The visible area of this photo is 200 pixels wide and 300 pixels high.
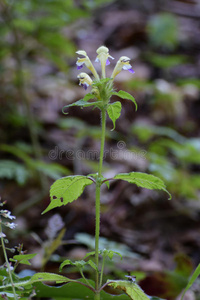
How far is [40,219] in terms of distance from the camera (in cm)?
276

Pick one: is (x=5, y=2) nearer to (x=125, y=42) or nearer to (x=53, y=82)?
(x=53, y=82)

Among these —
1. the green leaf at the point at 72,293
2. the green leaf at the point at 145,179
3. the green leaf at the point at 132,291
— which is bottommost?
the green leaf at the point at 132,291

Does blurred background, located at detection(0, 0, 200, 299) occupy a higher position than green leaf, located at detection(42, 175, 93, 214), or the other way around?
blurred background, located at detection(0, 0, 200, 299)

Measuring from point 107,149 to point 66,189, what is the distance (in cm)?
306

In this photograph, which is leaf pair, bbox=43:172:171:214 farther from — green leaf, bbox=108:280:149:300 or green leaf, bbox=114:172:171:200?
green leaf, bbox=108:280:149:300

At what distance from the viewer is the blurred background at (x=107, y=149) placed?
235cm

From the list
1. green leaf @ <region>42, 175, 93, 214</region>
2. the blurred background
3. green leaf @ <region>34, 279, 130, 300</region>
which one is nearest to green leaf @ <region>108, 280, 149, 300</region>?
green leaf @ <region>34, 279, 130, 300</region>

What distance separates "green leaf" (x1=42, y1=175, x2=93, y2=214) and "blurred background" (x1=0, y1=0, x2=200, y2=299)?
0.46 m

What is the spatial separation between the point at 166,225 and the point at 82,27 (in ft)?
18.1

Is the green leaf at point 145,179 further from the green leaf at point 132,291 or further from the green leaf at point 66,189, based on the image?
the green leaf at point 132,291

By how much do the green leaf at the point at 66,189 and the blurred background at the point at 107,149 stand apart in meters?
0.46

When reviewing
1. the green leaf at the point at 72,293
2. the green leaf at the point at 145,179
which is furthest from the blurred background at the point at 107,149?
the green leaf at the point at 145,179

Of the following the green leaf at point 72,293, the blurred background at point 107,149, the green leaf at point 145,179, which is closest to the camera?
the green leaf at point 145,179

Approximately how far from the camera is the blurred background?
235 cm
